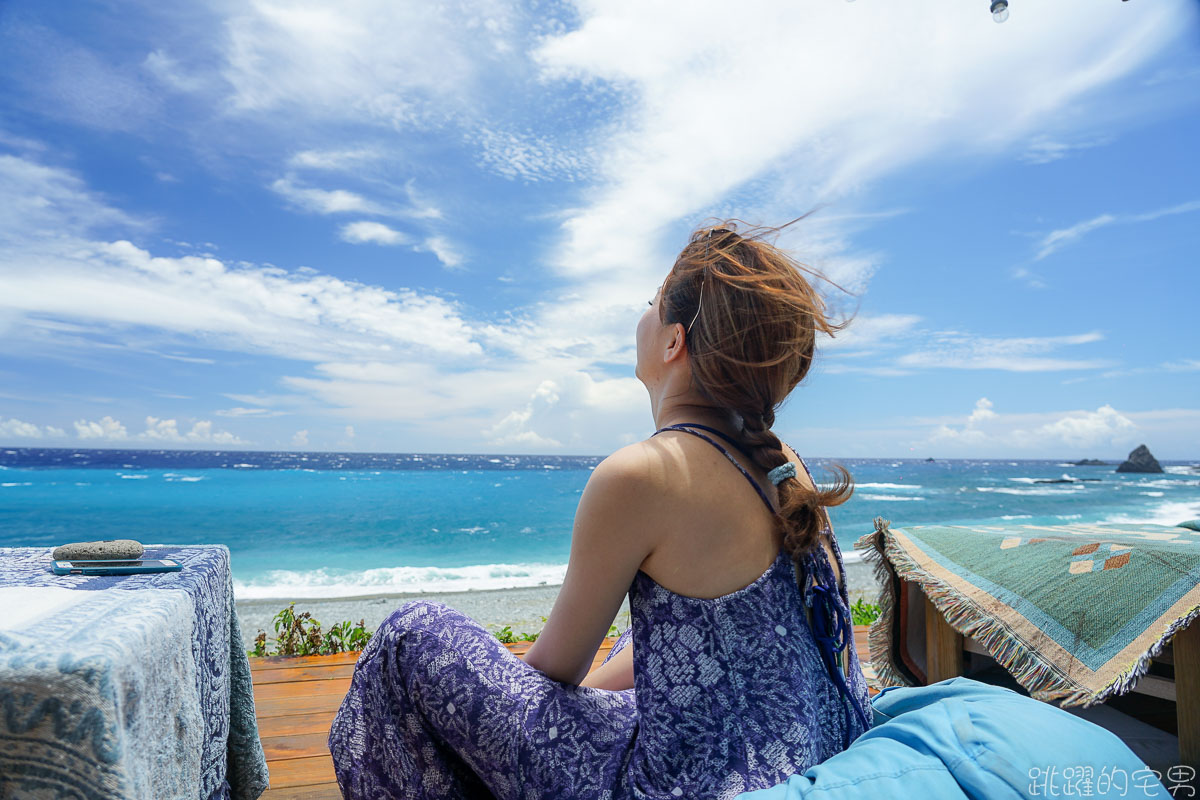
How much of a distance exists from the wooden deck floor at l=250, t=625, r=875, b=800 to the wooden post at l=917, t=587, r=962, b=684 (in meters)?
0.60

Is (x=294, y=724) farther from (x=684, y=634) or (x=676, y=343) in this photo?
(x=676, y=343)

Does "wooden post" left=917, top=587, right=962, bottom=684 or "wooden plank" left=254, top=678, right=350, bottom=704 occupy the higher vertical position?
"wooden post" left=917, top=587, right=962, bottom=684

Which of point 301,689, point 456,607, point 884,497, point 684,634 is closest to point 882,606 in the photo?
point 684,634

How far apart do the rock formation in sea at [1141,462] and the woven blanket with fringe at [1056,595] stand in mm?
63439

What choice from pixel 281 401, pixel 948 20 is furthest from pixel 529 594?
pixel 281 401

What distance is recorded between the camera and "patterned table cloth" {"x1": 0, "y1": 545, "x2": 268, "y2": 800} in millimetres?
558

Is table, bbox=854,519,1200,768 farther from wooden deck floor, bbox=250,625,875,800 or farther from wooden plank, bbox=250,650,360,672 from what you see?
wooden plank, bbox=250,650,360,672

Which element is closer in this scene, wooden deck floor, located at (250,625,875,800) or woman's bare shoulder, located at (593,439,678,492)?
woman's bare shoulder, located at (593,439,678,492)

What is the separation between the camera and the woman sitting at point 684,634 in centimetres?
95

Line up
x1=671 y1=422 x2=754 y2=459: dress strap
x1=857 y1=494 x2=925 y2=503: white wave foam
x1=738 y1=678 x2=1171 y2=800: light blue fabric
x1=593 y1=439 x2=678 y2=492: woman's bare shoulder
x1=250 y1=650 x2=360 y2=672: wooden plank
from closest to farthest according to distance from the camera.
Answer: x1=738 y1=678 x2=1171 y2=800: light blue fabric, x1=593 y1=439 x2=678 y2=492: woman's bare shoulder, x1=671 y1=422 x2=754 y2=459: dress strap, x1=250 y1=650 x2=360 y2=672: wooden plank, x1=857 y1=494 x2=925 y2=503: white wave foam

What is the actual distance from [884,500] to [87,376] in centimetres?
4883

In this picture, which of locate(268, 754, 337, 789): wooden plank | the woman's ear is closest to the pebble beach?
locate(268, 754, 337, 789): wooden plank

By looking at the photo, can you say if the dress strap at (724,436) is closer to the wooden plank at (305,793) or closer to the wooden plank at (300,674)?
the wooden plank at (305,793)

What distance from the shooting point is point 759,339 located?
102 cm
